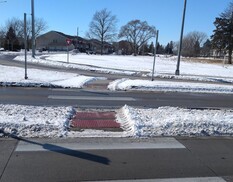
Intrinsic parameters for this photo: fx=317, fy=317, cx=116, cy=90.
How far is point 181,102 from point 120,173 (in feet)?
29.2

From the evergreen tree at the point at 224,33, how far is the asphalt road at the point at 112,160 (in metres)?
68.5

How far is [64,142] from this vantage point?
6.19 m

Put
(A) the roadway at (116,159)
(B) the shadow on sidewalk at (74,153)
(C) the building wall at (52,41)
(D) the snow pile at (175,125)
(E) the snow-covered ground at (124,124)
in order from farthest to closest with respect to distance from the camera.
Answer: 1. (C) the building wall at (52,41)
2. (D) the snow pile at (175,125)
3. (E) the snow-covered ground at (124,124)
4. (B) the shadow on sidewalk at (74,153)
5. (A) the roadway at (116,159)

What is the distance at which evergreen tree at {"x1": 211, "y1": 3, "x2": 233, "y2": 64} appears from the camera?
70062 millimetres

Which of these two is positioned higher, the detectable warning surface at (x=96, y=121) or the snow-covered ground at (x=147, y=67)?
the detectable warning surface at (x=96, y=121)

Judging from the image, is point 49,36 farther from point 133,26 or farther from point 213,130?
point 213,130

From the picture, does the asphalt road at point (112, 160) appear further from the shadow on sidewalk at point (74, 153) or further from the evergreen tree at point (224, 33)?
the evergreen tree at point (224, 33)

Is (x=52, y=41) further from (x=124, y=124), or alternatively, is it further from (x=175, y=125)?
(x=175, y=125)

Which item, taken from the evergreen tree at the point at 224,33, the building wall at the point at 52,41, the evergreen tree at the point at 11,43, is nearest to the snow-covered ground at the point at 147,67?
the evergreen tree at the point at 224,33

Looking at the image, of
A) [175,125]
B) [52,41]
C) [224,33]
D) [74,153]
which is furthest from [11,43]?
[74,153]

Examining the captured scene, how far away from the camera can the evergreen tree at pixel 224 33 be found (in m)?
70.1

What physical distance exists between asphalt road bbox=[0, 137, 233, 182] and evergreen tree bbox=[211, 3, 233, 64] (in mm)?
68454

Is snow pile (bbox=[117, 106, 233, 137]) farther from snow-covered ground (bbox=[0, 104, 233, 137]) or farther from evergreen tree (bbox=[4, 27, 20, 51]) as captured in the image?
evergreen tree (bbox=[4, 27, 20, 51])

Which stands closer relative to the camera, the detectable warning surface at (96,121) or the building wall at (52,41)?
the detectable warning surface at (96,121)
